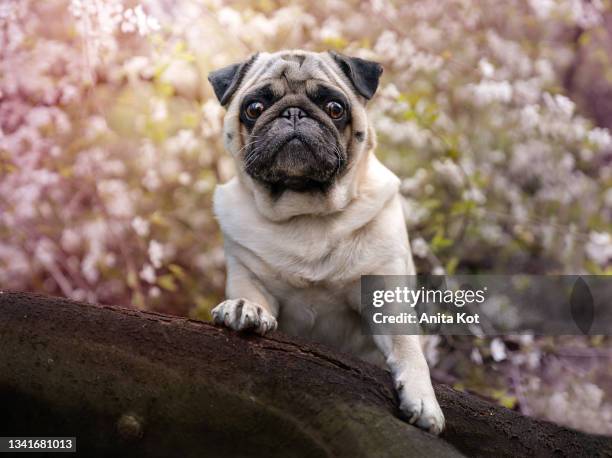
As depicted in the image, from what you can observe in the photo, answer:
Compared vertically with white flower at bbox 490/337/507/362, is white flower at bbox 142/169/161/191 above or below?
above

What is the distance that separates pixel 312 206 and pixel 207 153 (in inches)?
98.8

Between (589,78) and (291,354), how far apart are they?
5.40 meters

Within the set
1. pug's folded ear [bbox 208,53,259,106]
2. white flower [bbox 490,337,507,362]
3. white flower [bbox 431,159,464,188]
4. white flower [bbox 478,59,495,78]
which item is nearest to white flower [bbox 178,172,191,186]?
white flower [bbox 431,159,464,188]

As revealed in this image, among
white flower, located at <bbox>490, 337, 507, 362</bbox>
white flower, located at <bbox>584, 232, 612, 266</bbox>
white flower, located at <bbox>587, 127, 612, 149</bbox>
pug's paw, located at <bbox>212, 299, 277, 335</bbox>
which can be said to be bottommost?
white flower, located at <bbox>490, 337, 507, 362</bbox>

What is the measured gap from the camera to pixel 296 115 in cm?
290

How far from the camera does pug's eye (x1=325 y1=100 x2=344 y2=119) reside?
9.77ft

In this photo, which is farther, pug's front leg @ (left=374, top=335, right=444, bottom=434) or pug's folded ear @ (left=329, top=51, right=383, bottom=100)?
pug's folded ear @ (left=329, top=51, right=383, bottom=100)

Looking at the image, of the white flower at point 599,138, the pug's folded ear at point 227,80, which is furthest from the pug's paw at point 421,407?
the white flower at point 599,138

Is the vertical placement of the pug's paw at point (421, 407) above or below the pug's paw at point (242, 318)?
below

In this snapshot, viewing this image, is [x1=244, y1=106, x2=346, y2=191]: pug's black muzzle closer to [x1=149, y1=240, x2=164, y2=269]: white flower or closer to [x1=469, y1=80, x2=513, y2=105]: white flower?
[x1=149, y1=240, x2=164, y2=269]: white flower

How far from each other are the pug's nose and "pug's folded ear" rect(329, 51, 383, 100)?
329 mm

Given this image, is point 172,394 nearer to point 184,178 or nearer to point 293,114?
point 293,114

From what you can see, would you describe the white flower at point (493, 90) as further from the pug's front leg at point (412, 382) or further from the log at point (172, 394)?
the log at point (172, 394)

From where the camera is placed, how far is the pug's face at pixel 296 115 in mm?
2854
